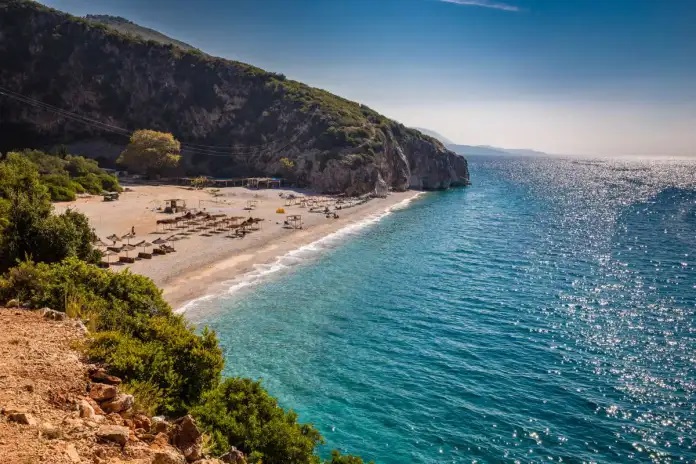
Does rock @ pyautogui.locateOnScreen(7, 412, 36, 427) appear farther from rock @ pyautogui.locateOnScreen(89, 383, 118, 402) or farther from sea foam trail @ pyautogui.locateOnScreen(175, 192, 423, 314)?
sea foam trail @ pyautogui.locateOnScreen(175, 192, 423, 314)

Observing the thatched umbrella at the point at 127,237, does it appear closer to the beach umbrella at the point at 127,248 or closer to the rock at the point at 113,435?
the beach umbrella at the point at 127,248

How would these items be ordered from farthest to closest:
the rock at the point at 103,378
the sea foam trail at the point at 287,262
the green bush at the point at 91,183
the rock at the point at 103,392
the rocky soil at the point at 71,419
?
the green bush at the point at 91,183 < the sea foam trail at the point at 287,262 < the rock at the point at 103,378 < the rock at the point at 103,392 < the rocky soil at the point at 71,419

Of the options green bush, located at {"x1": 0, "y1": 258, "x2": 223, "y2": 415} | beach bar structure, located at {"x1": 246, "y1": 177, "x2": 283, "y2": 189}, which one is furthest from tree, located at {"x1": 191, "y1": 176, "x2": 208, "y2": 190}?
green bush, located at {"x1": 0, "y1": 258, "x2": 223, "y2": 415}

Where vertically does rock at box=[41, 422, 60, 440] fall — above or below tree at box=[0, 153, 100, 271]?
below

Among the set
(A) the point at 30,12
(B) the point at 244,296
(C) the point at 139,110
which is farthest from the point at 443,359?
(A) the point at 30,12

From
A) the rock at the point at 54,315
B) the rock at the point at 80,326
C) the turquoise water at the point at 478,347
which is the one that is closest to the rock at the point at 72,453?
the rock at the point at 80,326

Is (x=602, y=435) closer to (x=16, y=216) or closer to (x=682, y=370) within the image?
(x=682, y=370)

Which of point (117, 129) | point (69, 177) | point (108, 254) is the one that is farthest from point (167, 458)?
point (117, 129)
